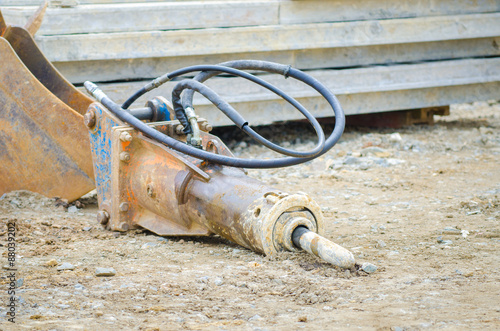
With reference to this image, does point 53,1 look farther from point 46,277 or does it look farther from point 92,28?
point 46,277

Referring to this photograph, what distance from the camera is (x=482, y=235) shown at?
10.6 feet

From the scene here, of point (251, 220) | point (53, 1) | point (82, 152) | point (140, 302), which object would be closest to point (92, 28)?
point (53, 1)

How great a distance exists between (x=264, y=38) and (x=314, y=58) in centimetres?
63

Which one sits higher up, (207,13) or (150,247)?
(207,13)

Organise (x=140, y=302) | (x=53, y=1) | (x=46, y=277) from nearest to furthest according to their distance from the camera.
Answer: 1. (x=140, y=302)
2. (x=46, y=277)
3. (x=53, y=1)

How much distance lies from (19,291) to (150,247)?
2.71 feet

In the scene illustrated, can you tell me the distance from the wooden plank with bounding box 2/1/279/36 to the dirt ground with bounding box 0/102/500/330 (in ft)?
5.44

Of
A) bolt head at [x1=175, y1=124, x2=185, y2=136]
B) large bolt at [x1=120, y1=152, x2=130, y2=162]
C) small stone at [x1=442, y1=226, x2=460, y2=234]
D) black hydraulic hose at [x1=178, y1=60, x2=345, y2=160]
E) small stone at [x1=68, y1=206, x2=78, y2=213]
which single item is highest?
black hydraulic hose at [x1=178, y1=60, x2=345, y2=160]

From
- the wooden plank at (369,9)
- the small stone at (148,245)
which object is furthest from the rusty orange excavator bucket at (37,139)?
the wooden plank at (369,9)

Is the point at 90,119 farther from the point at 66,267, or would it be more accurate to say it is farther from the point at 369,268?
the point at 369,268

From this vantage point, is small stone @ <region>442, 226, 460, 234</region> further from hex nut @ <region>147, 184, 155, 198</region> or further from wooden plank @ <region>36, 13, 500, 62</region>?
wooden plank @ <region>36, 13, 500, 62</region>

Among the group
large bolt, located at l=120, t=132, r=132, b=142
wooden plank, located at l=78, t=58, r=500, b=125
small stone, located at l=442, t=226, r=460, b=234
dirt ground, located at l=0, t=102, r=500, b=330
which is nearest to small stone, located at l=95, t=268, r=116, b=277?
dirt ground, located at l=0, t=102, r=500, b=330

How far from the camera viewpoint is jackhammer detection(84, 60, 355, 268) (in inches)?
111

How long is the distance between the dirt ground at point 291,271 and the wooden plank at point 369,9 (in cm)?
196
